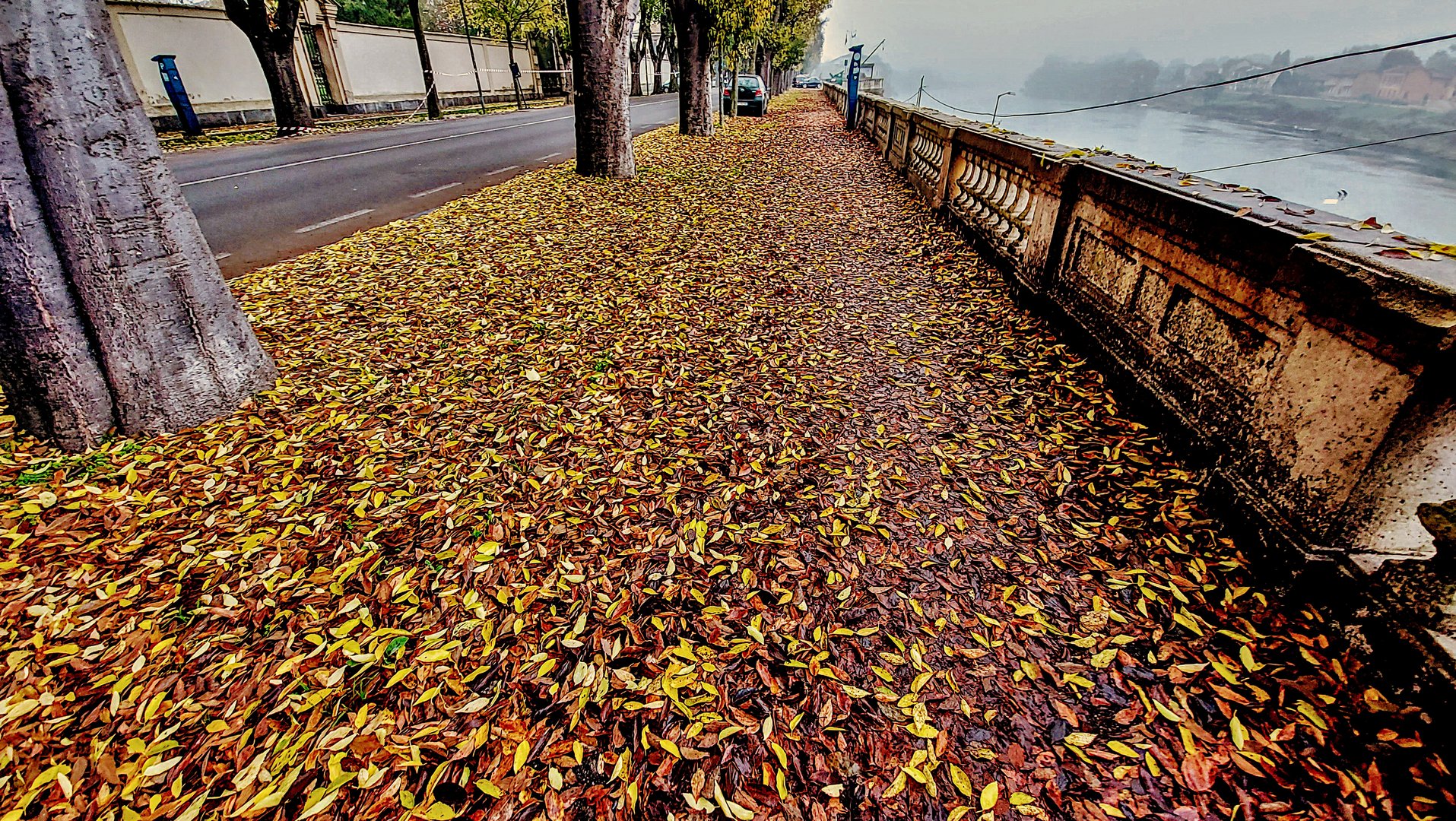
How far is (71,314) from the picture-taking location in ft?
10.0

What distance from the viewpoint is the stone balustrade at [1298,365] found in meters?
1.86

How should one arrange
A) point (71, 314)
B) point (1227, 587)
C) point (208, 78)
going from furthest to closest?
1. point (208, 78)
2. point (71, 314)
3. point (1227, 587)

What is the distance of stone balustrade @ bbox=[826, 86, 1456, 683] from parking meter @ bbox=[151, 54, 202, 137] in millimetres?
22956

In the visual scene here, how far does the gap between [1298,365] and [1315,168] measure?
2720 centimetres

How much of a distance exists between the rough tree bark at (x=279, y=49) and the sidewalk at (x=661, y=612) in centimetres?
1739

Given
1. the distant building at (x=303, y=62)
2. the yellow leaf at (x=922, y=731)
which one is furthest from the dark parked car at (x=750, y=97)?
the yellow leaf at (x=922, y=731)

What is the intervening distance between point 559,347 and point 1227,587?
4455 millimetres

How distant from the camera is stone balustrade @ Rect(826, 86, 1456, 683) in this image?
1.86 metres

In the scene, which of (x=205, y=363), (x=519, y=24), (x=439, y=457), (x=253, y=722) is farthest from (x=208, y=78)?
(x=253, y=722)

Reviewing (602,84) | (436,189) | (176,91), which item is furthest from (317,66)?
(602,84)

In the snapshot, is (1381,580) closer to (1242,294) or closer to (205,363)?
(1242,294)

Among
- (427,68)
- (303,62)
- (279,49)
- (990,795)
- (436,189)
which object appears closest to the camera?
(990,795)

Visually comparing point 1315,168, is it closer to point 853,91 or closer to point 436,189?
point 853,91

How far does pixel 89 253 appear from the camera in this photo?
10.0 feet
